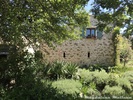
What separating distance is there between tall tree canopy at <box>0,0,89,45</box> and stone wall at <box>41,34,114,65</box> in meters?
11.9

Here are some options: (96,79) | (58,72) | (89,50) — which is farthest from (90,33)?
(96,79)

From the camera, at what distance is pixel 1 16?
7367mm

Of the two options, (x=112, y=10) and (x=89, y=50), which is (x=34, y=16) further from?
(x=89, y=50)

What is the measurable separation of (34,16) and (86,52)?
13.8 m

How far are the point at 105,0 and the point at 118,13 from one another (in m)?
1.05

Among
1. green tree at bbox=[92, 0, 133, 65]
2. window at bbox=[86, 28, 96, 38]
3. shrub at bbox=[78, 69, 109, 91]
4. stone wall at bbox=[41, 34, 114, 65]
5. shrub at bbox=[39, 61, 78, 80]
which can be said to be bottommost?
shrub at bbox=[78, 69, 109, 91]

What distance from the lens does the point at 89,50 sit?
21.9m

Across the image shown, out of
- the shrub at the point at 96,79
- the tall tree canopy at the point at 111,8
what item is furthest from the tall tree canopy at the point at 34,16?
the shrub at the point at 96,79

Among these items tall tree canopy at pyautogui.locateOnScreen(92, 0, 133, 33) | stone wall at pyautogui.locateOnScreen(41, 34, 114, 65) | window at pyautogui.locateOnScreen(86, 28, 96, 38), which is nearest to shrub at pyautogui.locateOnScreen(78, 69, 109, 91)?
tall tree canopy at pyautogui.locateOnScreen(92, 0, 133, 33)

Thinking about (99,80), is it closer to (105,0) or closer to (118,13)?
(118,13)

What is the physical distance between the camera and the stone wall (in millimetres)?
21828

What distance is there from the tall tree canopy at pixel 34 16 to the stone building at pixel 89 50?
11941 millimetres

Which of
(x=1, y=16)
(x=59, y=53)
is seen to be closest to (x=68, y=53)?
(x=59, y=53)

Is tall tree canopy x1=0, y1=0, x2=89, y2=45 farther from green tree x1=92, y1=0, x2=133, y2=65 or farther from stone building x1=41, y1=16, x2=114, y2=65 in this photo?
stone building x1=41, y1=16, x2=114, y2=65
